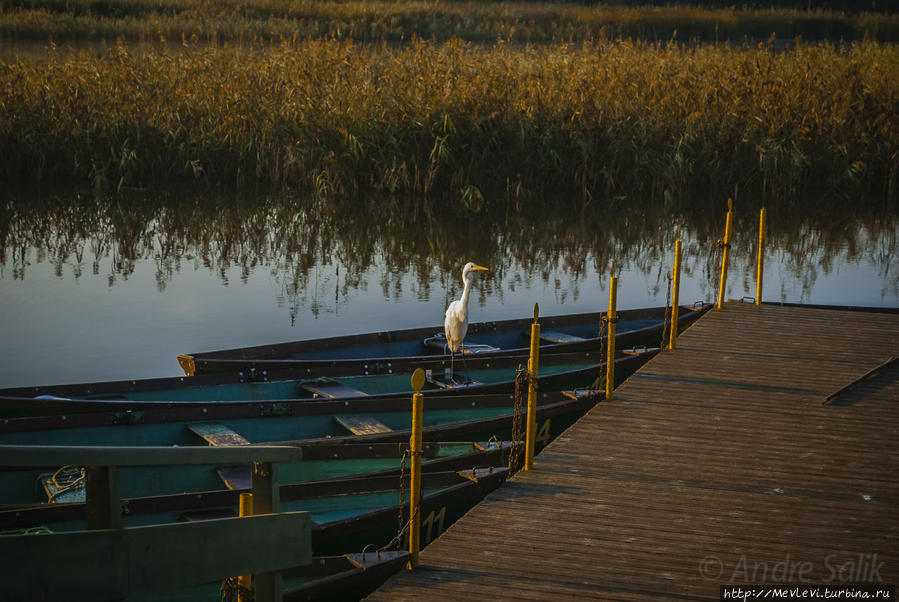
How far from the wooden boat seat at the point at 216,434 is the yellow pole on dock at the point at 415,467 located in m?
1.91

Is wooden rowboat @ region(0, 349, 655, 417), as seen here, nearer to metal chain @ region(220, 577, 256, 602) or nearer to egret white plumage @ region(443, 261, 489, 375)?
egret white plumage @ region(443, 261, 489, 375)

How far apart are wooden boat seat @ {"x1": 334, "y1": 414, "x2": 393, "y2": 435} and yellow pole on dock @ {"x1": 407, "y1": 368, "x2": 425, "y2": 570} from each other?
1979mm

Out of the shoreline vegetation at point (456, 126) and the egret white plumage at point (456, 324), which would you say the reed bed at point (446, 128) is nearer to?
the shoreline vegetation at point (456, 126)

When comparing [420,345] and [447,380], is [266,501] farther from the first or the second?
[420,345]

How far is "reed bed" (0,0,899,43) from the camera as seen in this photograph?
28625 mm

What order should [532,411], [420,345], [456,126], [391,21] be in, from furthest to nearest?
[391,21] < [456,126] < [420,345] < [532,411]

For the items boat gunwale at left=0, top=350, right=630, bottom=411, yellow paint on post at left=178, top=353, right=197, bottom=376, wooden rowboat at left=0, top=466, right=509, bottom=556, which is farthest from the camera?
yellow paint on post at left=178, top=353, right=197, bottom=376

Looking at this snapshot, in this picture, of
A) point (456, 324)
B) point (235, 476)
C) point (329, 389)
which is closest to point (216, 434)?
point (235, 476)

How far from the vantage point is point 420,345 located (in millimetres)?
9461

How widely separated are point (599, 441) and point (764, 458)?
953 mm

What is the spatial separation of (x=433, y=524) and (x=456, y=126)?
11.5 metres

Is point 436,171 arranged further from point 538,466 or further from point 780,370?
point 538,466

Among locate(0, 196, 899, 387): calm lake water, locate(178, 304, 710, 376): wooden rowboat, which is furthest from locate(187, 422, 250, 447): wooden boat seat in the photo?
locate(0, 196, 899, 387): calm lake water

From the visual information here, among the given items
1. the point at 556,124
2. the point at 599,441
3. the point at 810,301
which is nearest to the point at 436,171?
the point at 556,124
